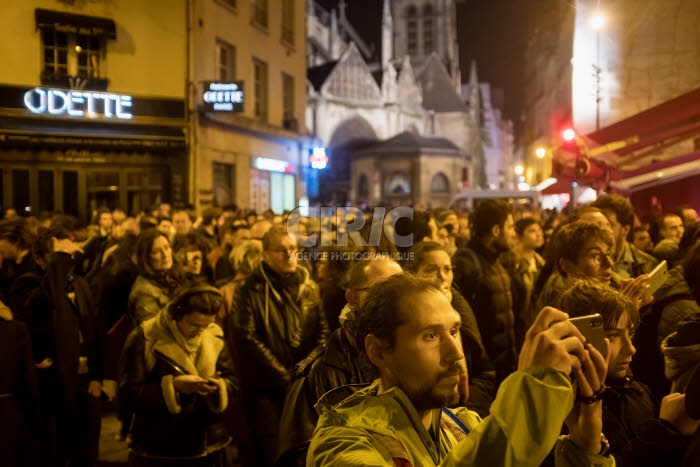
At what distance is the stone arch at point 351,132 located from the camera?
56.3 m

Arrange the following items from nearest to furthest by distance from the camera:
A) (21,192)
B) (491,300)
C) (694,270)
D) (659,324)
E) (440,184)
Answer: (694,270)
(659,324)
(491,300)
(21,192)
(440,184)

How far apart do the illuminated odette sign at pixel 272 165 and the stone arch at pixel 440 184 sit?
3159cm

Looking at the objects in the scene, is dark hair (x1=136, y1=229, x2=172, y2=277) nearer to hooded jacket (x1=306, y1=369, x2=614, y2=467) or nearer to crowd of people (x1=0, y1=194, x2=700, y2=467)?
crowd of people (x1=0, y1=194, x2=700, y2=467)

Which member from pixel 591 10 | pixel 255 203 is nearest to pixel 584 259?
pixel 255 203

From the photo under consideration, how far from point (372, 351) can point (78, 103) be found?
18.5 meters

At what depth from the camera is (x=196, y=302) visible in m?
3.94

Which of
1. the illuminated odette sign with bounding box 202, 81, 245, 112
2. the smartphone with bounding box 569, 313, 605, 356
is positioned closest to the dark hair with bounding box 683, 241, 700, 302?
the smartphone with bounding box 569, 313, 605, 356

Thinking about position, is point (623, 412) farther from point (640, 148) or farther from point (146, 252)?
point (640, 148)

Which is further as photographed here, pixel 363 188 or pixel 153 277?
pixel 363 188

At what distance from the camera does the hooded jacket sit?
1399 millimetres

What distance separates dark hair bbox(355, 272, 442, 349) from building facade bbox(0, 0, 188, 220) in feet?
59.6

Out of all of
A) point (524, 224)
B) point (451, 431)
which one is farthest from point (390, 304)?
point (524, 224)

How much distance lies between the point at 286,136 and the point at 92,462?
71.4 ft

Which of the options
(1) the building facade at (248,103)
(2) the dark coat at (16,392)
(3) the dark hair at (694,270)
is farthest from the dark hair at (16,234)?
(1) the building facade at (248,103)
